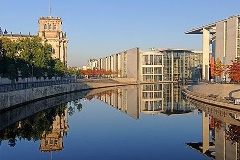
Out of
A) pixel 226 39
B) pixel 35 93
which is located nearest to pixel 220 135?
pixel 35 93

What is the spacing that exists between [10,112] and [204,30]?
64800 millimetres

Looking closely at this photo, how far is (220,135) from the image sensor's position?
27672 millimetres

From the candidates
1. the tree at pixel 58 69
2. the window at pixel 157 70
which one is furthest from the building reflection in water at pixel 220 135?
the window at pixel 157 70

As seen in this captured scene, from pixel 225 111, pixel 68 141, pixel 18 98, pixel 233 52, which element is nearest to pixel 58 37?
pixel 233 52

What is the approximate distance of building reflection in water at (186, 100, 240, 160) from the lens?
22083 mm

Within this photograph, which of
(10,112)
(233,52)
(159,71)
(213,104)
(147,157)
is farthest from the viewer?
(159,71)

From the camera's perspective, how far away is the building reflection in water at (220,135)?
2208 cm

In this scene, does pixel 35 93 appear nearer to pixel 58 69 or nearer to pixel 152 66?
pixel 58 69

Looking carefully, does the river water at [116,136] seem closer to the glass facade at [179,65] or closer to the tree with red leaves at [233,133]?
the tree with red leaves at [233,133]

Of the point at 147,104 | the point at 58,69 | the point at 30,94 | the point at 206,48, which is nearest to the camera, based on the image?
the point at 30,94

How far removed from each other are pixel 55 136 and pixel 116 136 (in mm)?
5072

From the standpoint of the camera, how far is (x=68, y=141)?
26.7 metres

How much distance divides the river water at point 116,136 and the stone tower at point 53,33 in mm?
69572

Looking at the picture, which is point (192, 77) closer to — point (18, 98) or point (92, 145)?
point (18, 98)
